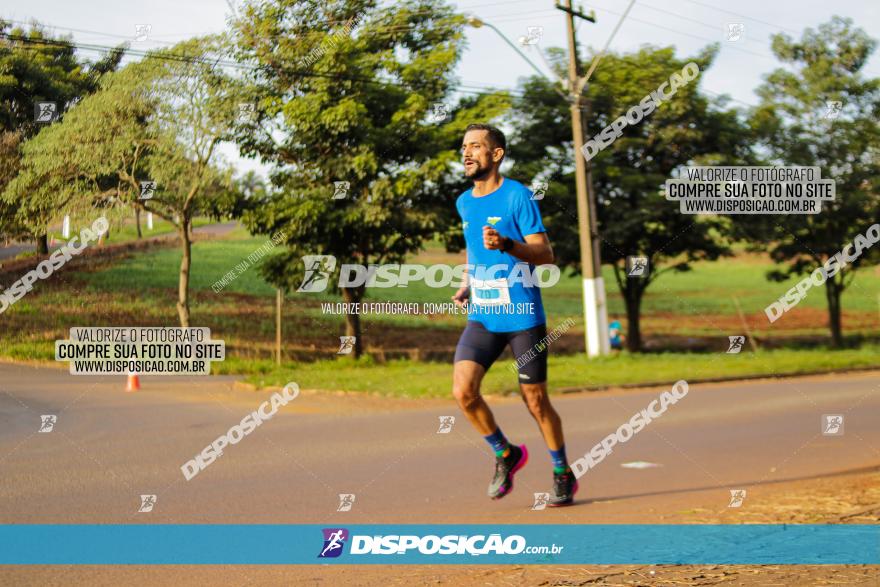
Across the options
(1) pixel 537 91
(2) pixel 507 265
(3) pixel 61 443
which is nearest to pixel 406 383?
(3) pixel 61 443

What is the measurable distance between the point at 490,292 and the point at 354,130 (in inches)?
555

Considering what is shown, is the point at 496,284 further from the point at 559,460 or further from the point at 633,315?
the point at 633,315

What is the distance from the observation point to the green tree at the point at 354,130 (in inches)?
707

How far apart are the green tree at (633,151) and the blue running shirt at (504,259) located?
20.3 meters

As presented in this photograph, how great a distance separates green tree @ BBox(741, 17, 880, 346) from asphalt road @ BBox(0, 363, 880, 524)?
15531 mm

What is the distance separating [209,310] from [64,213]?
341 cm

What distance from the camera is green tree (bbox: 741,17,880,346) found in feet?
95.0

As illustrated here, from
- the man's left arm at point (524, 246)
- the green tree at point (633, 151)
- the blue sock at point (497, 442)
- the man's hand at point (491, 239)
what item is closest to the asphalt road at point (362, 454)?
the blue sock at point (497, 442)

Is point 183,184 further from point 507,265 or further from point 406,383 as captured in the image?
point 507,265

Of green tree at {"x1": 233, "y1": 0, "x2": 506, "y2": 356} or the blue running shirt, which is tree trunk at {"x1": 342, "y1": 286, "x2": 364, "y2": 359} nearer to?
green tree at {"x1": 233, "y1": 0, "x2": 506, "y2": 356}

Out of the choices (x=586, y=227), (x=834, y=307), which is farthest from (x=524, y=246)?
(x=834, y=307)

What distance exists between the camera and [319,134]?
18.8 m

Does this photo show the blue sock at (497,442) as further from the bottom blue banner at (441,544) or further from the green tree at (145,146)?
the green tree at (145,146)

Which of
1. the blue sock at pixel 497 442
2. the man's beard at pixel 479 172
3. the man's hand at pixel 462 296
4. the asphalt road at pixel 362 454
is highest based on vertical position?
the man's beard at pixel 479 172
